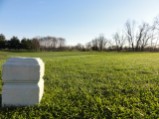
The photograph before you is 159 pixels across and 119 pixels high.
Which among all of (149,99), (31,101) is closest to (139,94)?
(149,99)

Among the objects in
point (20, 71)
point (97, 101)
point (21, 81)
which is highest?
point (20, 71)

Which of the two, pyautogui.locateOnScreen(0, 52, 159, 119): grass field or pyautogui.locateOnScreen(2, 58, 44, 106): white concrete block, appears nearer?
pyautogui.locateOnScreen(0, 52, 159, 119): grass field

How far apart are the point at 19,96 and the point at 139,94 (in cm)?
304

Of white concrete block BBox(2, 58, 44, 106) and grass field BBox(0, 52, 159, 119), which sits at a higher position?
white concrete block BBox(2, 58, 44, 106)

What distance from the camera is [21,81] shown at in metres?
5.21

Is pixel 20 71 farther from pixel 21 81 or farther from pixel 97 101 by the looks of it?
pixel 97 101

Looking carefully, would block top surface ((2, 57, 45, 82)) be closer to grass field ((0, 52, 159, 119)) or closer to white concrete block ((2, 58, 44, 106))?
white concrete block ((2, 58, 44, 106))

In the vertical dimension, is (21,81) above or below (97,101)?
above

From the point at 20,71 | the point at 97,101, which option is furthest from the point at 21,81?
the point at 97,101

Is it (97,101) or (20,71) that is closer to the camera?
(20,71)

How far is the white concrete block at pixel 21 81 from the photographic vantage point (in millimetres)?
5121

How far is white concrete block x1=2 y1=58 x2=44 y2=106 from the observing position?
16.8 feet

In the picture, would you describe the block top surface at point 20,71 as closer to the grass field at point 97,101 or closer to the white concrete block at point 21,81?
the white concrete block at point 21,81

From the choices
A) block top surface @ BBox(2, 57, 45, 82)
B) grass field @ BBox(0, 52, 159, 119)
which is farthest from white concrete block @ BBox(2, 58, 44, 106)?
grass field @ BBox(0, 52, 159, 119)
